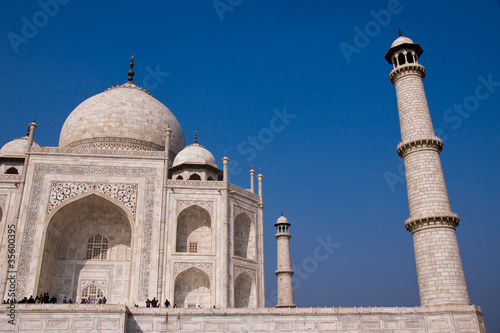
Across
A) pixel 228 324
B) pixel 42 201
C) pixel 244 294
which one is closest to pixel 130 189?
pixel 42 201

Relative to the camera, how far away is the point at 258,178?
2092 cm

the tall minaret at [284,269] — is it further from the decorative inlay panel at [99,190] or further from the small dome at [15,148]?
the small dome at [15,148]

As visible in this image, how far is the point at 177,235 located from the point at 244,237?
9.80 ft

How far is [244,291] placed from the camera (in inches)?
724

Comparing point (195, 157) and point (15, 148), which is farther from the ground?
point (15, 148)

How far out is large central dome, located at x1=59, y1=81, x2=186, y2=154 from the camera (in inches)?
837

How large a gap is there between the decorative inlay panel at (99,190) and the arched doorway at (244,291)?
5.04 metres

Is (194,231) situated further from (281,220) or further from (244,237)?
(281,220)

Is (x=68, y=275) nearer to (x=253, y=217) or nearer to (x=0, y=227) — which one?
(x=0, y=227)

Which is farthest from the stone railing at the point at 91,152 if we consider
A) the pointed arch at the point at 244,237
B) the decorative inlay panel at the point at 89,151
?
the pointed arch at the point at 244,237

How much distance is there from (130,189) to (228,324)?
7.55m

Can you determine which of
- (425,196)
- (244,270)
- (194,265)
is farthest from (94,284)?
(425,196)

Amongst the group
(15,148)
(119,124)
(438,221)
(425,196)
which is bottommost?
(438,221)

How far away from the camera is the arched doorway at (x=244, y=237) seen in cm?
1930
